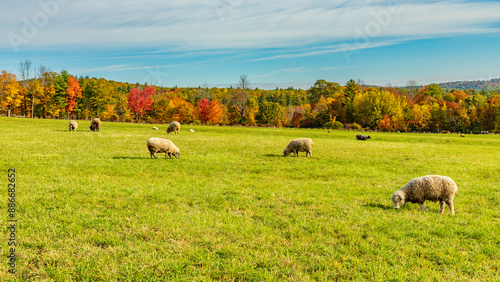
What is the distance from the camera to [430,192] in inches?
383

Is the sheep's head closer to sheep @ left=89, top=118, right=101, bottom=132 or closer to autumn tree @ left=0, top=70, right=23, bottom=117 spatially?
sheep @ left=89, top=118, right=101, bottom=132

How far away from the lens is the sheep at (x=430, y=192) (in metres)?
9.65

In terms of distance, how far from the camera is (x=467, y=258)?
6449mm

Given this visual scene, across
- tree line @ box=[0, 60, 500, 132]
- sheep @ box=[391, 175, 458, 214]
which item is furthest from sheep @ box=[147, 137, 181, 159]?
tree line @ box=[0, 60, 500, 132]

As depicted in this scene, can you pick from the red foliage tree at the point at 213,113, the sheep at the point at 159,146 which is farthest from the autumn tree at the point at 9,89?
the sheep at the point at 159,146

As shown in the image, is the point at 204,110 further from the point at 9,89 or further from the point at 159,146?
the point at 159,146

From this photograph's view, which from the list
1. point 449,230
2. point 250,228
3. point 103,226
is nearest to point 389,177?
point 449,230

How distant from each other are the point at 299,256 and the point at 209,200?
5.00 m

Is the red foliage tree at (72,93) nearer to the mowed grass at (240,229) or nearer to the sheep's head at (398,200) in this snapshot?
the mowed grass at (240,229)

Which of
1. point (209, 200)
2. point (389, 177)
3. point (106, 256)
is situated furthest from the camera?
point (389, 177)

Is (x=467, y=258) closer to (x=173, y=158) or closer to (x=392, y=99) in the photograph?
(x=173, y=158)

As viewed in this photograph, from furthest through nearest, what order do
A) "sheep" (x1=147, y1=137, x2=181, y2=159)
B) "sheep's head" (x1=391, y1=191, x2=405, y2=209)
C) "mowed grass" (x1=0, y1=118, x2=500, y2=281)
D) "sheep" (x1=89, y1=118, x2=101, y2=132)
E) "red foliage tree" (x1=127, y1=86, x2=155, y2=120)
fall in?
"red foliage tree" (x1=127, y1=86, x2=155, y2=120) → "sheep" (x1=89, y1=118, x2=101, y2=132) → "sheep" (x1=147, y1=137, x2=181, y2=159) → "sheep's head" (x1=391, y1=191, x2=405, y2=209) → "mowed grass" (x1=0, y1=118, x2=500, y2=281)

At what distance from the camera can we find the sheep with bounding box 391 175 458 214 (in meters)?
9.65

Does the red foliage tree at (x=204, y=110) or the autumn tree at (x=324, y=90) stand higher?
the autumn tree at (x=324, y=90)
